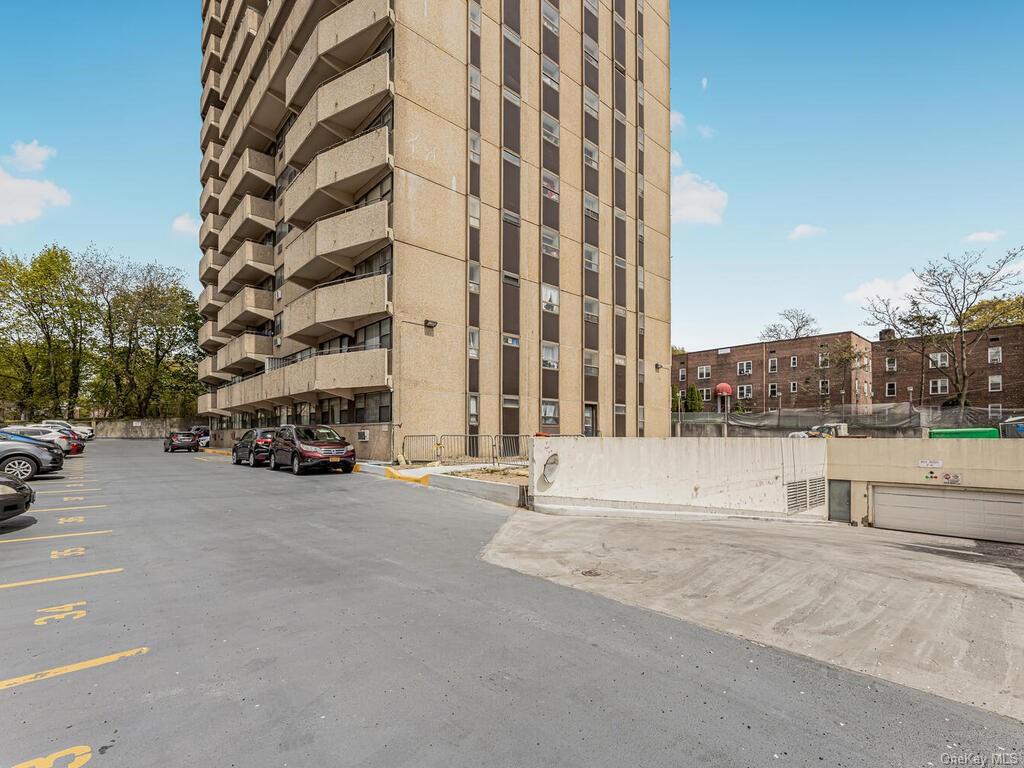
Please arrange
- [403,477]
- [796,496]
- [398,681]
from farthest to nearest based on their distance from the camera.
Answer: [796,496]
[403,477]
[398,681]

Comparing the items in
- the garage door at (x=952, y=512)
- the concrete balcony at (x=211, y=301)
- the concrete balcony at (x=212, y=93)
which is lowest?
the garage door at (x=952, y=512)

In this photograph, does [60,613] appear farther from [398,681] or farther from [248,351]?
[248,351]

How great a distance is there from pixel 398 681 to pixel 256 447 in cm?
2005

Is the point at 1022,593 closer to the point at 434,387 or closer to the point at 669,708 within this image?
the point at 669,708

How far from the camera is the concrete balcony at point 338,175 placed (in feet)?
69.1

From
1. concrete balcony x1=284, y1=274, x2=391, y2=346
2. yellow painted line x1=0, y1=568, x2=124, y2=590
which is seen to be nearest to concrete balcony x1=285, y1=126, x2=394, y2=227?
concrete balcony x1=284, y1=274, x2=391, y2=346

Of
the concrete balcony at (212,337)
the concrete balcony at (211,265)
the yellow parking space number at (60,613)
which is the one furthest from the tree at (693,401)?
the yellow parking space number at (60,613)

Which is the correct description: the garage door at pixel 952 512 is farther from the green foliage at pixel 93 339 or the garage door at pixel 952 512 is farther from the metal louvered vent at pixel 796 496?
the green foliage at pixel 93 339

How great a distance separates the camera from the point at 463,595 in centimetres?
532

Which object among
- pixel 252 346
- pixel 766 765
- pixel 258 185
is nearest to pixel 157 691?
pixel 766 765

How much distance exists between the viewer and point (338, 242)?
73.2 feet

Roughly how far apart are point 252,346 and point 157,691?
33.0m

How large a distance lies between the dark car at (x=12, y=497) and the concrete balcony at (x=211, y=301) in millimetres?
36173

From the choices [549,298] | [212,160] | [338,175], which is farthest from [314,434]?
[212,160]
